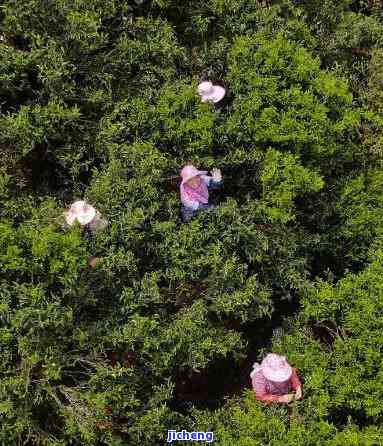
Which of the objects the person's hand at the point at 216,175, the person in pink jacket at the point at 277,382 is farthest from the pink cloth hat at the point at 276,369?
the person's hand at the point at 216,175

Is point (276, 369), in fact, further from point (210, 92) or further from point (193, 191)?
point (210, 92)

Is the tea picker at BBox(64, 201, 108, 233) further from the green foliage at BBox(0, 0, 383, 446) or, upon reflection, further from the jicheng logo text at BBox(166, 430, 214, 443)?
the jicheng logo text at BBox(166, 430, 214, 443)

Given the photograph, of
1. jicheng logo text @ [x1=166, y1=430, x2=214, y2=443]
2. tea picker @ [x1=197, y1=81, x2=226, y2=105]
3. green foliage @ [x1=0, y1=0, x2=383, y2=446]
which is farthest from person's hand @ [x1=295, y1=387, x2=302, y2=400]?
tea picker @ [x1=197, y1=81, x2=226, y2=105]

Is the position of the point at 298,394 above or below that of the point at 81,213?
below

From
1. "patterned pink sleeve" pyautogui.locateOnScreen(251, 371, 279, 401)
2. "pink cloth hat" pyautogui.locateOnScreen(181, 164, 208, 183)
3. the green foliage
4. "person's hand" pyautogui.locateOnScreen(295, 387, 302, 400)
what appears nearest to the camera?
the green foliage

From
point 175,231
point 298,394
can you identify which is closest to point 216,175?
point 175,231

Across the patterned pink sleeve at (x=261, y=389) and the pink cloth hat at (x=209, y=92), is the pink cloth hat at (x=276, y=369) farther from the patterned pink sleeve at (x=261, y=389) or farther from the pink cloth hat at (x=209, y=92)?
the pink cloth hat at (x=209, y=92)
